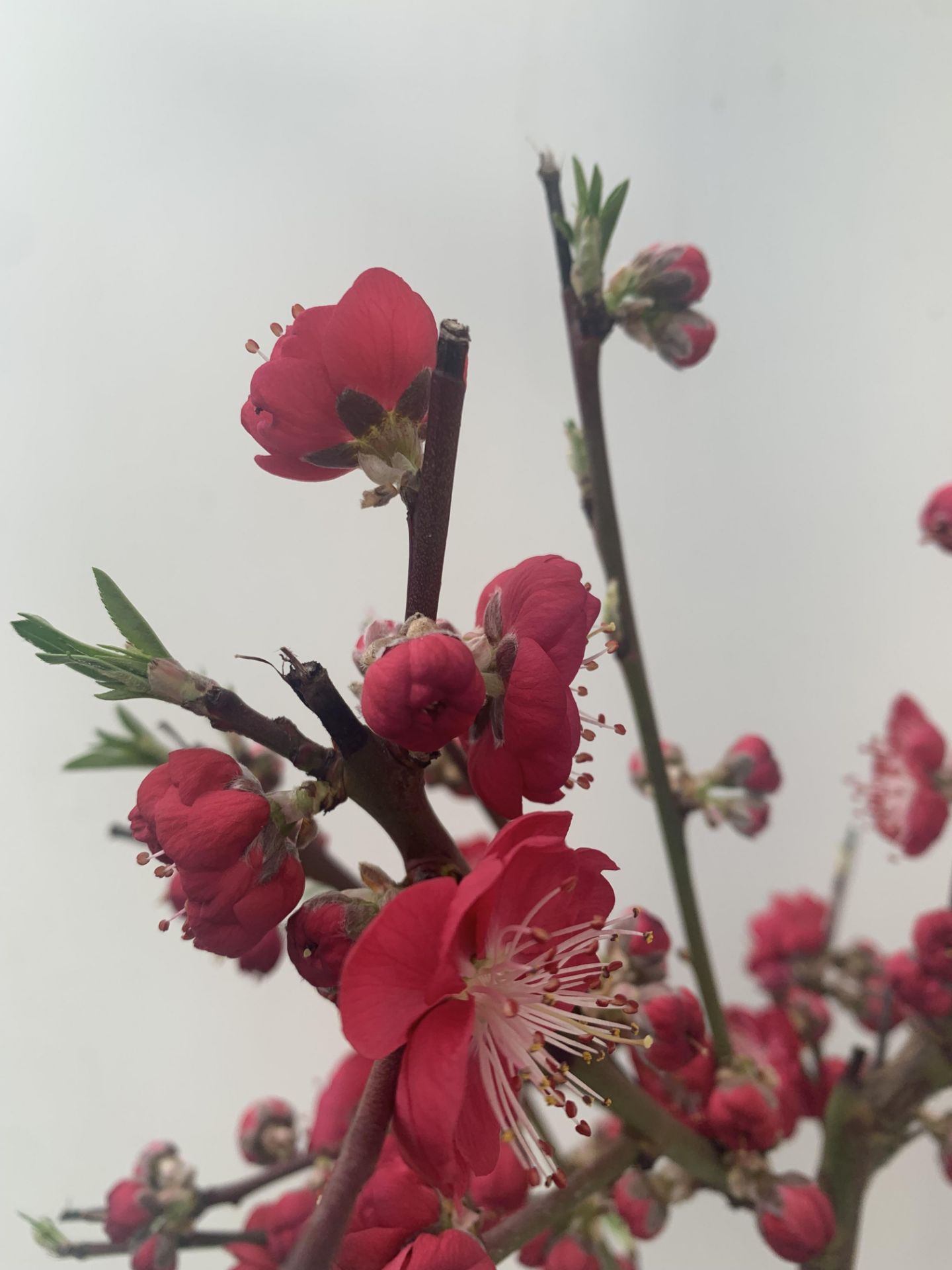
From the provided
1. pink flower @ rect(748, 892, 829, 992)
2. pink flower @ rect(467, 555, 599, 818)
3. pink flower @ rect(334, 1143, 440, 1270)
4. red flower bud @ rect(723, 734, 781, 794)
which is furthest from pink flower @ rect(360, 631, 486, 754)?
pink flower @ rect(748, 892, 829, 992)

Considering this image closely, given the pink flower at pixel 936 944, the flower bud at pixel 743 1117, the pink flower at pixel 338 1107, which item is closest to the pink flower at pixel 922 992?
the pink flower at pixel 936 944

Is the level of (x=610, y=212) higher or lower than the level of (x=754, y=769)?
higher

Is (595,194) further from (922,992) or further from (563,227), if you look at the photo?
(922,992)

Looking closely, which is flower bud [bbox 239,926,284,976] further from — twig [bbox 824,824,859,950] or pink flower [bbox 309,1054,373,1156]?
twig [bbox 824,824,859,950]

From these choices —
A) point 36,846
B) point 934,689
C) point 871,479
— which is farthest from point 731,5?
point 36,846

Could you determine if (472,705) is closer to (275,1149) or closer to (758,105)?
(275,1149)

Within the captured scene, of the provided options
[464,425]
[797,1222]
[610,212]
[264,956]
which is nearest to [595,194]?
[610,212]

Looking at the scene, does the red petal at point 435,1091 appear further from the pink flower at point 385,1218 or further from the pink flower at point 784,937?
the pink flower at point 784,937
